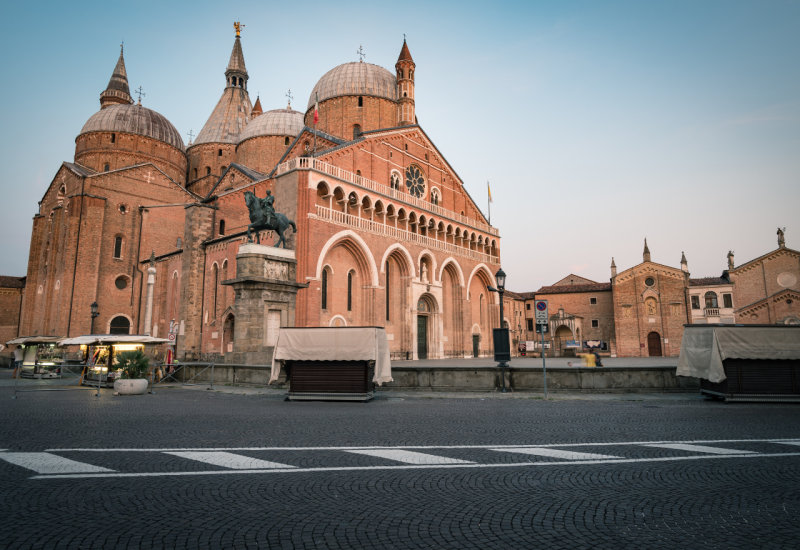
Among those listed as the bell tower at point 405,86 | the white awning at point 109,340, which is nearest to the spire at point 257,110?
the bell tower at point 405,86

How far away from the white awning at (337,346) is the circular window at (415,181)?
2416 cm

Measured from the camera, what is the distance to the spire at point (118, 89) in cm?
5000

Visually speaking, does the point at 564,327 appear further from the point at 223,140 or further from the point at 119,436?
the point at 119,436

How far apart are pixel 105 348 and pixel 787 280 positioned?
49696mm

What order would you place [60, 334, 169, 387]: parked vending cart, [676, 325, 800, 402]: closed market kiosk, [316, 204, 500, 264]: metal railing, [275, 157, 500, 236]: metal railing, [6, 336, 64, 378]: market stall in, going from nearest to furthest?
[676, 325, 800, 402]: closed market kiosk
[60, 334, 169, 387]: parked vending cart
[6, 336, 64, 378]: market stall
[275, 157, 500, 236]: metal railing
[316, 204, 500, 264]: metal railing

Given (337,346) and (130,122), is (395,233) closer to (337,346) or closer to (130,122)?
(337,346)

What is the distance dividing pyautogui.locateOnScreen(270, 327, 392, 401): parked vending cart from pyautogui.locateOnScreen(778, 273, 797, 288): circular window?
4414cm

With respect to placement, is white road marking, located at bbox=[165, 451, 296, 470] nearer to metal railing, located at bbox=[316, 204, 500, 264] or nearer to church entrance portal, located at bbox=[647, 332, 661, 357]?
metal railing, located at bbox=[316, 204, 500, 264]

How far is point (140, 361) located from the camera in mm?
14445

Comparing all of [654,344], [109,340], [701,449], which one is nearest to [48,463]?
[701,449]

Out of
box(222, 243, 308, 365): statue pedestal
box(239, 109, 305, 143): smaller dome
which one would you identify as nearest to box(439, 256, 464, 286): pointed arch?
box(239, 109, 305, 143): smaller dome

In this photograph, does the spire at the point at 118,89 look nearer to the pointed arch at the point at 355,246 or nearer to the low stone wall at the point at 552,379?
the pointed arch at the point at 355,246

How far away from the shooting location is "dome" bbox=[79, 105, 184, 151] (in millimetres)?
43281

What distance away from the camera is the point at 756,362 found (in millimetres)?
10578
